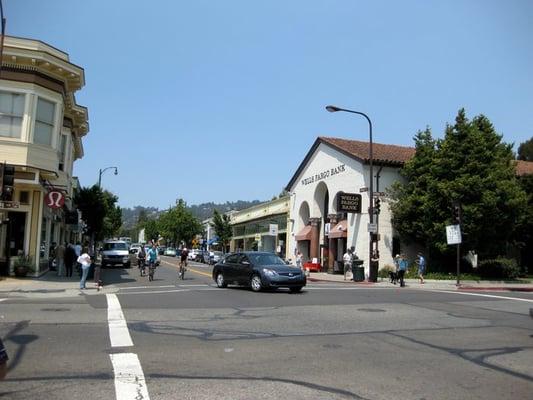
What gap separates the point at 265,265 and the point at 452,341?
1106cm

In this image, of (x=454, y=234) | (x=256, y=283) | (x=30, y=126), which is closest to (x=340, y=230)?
(x=454, y=234)

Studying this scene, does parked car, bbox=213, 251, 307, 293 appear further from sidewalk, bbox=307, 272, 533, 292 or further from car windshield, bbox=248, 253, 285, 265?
sidewalk, bbox=307, 272, 533, 292

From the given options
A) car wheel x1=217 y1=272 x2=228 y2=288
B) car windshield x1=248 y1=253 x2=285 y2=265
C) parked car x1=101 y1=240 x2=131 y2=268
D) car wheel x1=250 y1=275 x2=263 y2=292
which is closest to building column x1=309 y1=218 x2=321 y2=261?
parked car x1=101 y1=240 x2=131 y2=268

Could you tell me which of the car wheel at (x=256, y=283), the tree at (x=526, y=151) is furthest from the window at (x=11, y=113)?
the tree at (x=526, y=151)

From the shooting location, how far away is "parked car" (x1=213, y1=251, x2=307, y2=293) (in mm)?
19781

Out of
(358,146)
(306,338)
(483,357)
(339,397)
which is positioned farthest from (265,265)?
(358,146)

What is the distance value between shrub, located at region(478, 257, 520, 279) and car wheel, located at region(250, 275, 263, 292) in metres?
18.2

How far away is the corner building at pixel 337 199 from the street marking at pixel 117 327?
20.5m

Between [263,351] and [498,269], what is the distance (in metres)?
27.7

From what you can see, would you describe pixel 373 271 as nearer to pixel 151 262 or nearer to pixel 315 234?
pixel 151 262

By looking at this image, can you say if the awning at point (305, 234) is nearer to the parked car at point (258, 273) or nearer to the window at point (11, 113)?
the parked car at point (258, 273)

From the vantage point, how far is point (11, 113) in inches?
864

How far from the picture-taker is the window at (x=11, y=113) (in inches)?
859

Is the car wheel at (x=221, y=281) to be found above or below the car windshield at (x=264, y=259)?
below
